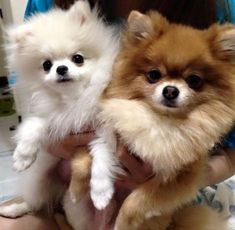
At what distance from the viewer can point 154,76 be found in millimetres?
1038

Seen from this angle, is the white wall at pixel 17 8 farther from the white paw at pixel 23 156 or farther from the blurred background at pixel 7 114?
the white paw at pixel 23 156

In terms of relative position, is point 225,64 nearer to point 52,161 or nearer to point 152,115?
point 152,115

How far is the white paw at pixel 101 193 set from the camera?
1074 millimetres

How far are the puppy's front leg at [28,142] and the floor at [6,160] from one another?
0.53 m

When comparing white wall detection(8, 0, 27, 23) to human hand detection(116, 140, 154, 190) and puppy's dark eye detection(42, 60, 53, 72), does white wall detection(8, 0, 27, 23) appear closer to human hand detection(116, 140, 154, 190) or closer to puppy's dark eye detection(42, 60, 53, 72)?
puppy's dark eye detection(42, 60, 53, 72)

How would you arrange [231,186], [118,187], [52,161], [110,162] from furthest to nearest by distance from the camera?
[231,186] → [52,161] → [118,187] → [110,162]

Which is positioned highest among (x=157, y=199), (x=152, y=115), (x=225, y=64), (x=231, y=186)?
(x=225, y=64)

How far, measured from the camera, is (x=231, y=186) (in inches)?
61.8

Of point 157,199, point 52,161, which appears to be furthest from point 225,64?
point 52,161

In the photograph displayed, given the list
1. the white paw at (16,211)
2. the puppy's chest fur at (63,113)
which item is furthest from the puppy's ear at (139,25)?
the white paw at (16,211)

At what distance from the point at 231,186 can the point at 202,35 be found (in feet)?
2.38

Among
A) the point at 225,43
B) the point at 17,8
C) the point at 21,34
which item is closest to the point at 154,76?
the point at 225,43

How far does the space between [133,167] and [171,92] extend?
25 centimetres

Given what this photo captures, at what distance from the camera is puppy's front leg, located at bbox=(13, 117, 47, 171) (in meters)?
1.16
